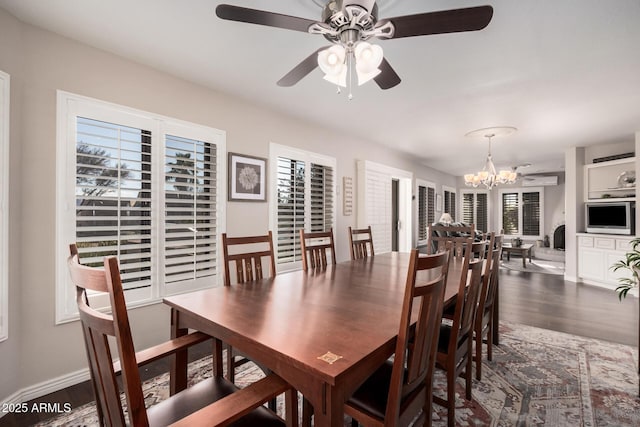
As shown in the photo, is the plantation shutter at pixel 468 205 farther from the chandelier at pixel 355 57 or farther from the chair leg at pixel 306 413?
the chair leg at pixel 306 413

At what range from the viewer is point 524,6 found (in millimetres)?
1792

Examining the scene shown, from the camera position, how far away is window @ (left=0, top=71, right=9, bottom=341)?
187 cm

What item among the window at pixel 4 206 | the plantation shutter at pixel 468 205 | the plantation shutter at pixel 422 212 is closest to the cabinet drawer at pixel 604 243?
the plantation shutter at pixel 422 212

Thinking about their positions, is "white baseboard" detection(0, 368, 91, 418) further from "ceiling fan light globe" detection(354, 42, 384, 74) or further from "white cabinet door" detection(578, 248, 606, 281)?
"white cabinet door" detection(578, 248, 606, 281)

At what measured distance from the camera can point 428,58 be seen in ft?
7.95

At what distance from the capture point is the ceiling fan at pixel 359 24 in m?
1.35

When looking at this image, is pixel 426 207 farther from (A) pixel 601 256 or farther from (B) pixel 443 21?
(B) pixel 443 21

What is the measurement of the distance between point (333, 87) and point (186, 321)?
2.57 metres

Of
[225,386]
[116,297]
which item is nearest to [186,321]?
[225,386]

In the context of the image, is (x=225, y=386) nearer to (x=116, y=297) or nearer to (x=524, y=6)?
(x=116, y=297)

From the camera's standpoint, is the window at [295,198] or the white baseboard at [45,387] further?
the window at [295,198]

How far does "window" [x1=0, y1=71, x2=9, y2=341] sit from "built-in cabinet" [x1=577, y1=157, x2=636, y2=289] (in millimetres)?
7390

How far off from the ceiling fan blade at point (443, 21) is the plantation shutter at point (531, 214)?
1034 centimetres

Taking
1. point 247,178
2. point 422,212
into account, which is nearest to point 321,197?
point 247,178
